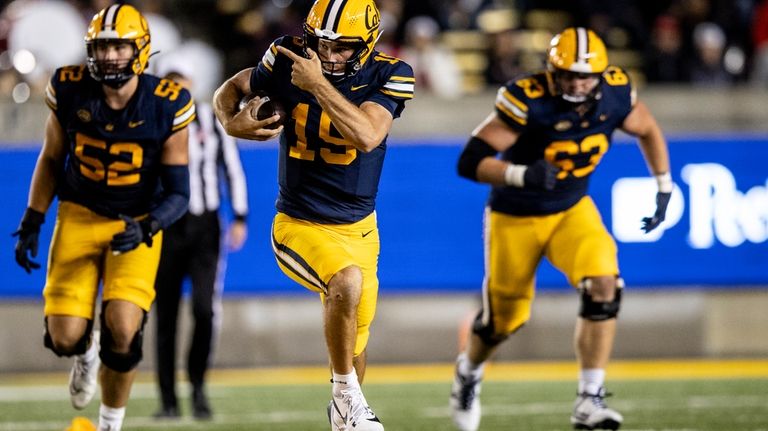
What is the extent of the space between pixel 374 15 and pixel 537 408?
3.13 metres

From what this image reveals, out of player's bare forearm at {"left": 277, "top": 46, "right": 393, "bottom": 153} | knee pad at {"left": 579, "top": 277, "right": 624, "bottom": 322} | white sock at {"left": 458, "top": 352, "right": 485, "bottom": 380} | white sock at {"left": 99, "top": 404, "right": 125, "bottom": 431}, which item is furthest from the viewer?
white sock at {"left": 458, "top": 352, "right": 485, "bottom": 380}

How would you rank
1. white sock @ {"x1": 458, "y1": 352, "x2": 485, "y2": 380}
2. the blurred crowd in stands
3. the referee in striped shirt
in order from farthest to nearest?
the blurred crowd in stands
the referee in striped shirt
white sock @ {"x1": 458, "y1": 352, "x2": 485, "y2": 380}

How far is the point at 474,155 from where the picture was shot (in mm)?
6934

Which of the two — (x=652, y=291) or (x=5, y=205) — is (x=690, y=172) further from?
(x=5, y=205)

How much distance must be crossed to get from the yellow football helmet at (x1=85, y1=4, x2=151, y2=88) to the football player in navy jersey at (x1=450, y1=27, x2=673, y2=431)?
67.8 inches

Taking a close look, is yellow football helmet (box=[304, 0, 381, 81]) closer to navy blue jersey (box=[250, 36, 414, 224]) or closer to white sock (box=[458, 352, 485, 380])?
navy blue jersey (box=[250, 36, 414, 224])

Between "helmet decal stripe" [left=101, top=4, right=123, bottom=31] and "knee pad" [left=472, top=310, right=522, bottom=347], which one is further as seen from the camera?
"knee pad" [left=472, top=310, right=522, bottom=347]

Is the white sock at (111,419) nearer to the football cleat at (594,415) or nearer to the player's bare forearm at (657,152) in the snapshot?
the football cleat at (594,415)

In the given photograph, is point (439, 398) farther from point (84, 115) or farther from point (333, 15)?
point (333, 15)

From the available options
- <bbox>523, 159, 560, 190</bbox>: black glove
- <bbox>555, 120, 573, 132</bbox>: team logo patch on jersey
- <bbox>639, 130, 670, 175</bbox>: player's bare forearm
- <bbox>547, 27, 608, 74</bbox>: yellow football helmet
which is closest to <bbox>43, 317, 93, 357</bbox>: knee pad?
<bbox>523, 159, 560, 190</bbox>: black glove

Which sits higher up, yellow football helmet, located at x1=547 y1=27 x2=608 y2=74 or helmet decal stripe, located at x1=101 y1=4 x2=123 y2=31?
helmet decal stripe, located at x1=101 y1=4 x2=123 y2=31

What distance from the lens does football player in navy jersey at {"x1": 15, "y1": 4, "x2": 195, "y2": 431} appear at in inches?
237

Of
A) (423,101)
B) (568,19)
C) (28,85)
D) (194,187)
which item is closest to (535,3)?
(568,19)

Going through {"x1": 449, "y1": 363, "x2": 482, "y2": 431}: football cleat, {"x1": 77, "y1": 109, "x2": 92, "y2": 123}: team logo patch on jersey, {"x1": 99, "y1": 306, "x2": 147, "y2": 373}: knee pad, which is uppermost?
{"x1": 77, "y1": 109, "x2": 92, "y2": 123}: team logo patch on jersey
